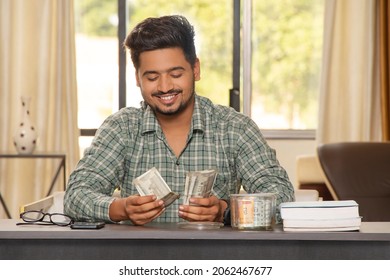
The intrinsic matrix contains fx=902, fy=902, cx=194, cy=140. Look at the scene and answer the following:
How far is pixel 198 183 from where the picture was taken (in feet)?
8.27

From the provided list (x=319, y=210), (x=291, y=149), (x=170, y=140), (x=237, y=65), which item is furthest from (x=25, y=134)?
(x=319, y=210)

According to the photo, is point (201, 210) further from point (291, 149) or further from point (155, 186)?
point (291, 149)

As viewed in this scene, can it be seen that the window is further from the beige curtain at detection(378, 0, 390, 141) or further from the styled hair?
the styled hair

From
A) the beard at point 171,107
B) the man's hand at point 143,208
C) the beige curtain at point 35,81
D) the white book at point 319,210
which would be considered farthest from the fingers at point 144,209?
the beige curtain at point 35,81

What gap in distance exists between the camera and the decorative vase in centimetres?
687

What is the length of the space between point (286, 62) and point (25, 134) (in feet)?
8.23

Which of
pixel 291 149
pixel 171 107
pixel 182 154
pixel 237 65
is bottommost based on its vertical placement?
pixel 291 149

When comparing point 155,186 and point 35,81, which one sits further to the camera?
point 35,81

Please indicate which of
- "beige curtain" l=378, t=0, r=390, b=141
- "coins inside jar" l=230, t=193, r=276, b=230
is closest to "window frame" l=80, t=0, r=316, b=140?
"beige curtain" l=378, t=0, r=390, b=141

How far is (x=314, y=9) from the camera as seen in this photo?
26.2 feet

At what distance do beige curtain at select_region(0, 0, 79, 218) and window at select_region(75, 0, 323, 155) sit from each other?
0.40 meters
